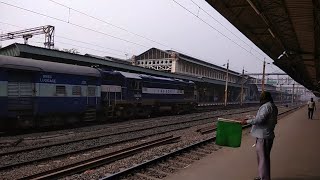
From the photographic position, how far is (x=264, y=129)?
7.10 meters

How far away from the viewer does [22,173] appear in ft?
29.9

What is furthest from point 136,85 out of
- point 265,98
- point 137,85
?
point 265,98

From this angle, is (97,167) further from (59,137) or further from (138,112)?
(138,112)

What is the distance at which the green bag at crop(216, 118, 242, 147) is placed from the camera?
859cm

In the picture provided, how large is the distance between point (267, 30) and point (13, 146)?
12.6 m

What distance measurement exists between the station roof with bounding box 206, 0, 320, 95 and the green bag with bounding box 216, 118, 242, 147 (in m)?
5.53

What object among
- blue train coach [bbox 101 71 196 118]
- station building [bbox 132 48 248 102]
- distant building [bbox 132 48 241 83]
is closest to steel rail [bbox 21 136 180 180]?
blue train coach [bbox 101 71 196 118]

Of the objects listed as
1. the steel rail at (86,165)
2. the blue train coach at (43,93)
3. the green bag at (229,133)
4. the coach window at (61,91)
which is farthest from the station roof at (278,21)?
the coach window at (61,91)

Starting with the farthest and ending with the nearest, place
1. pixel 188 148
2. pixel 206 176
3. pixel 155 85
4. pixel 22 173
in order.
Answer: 1. pixel 155 85
2. pixel 188 148
3. pixel 22 173
4. pixel 206 176

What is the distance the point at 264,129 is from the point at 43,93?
13.6 metres

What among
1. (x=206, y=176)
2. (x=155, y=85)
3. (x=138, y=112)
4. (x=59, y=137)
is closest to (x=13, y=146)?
(x=59, y=137)

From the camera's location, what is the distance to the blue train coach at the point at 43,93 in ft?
54.0

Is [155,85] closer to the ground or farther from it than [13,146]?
farther from it

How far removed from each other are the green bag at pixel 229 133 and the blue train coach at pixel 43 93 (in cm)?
1089
